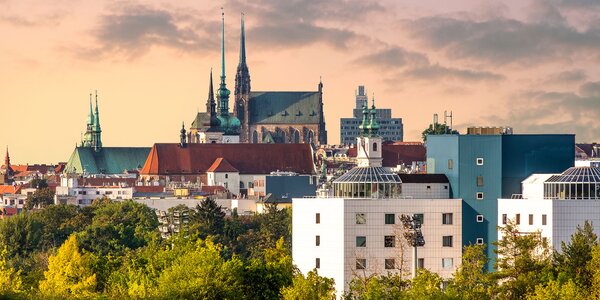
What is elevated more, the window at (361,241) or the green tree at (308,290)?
the window at (361,241)

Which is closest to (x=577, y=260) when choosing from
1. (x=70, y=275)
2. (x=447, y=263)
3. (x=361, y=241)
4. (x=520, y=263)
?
(x=520, y=263)

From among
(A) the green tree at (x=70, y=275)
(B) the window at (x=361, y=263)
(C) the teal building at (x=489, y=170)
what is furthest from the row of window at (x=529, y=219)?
(A) the green tree at (x=70, y=275)

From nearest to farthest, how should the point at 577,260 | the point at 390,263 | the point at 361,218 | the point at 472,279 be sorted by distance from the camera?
the point at 577,260, the point at 472,279, the point at 390,263, the point at 361,218

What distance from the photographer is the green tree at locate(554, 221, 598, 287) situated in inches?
4577

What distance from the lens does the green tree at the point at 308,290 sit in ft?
362

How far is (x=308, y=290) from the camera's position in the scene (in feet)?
363

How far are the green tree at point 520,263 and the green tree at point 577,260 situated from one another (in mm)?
854

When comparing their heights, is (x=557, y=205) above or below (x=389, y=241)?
above

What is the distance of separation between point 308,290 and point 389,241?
100ft

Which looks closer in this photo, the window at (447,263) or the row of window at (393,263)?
the row of window at (393,263)

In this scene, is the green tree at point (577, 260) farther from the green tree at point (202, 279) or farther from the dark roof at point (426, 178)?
the dark roof at point (426, 178)

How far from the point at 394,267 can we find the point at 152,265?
19.0 m

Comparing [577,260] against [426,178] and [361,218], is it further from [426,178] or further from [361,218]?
[426,178]

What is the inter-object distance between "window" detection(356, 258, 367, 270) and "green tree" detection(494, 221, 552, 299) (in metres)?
12.8
